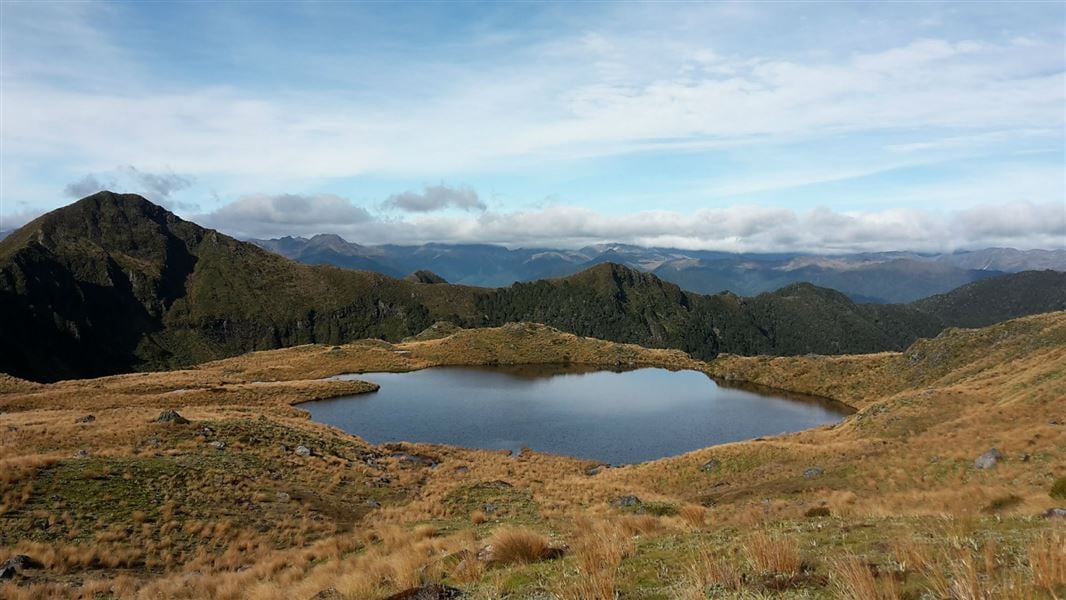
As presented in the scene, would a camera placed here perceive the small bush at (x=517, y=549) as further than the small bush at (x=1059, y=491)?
No

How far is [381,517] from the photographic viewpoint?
25.8 meters

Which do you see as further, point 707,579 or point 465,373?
point 465,373

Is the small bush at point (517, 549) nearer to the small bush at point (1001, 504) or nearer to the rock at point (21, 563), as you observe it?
the small bush at point (1001, 504)

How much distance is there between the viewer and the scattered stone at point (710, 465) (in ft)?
124

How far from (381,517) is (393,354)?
11855cm

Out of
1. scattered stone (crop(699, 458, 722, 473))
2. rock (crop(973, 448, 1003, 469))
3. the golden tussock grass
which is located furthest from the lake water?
the golden tussock grass

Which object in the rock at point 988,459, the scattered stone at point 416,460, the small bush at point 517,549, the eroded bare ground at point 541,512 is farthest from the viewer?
the scattered stone at point 416,460

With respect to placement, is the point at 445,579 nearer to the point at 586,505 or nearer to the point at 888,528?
the point at 888,528

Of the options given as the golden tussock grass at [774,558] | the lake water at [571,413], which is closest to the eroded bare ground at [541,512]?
the golden tussock grass at [774,558]

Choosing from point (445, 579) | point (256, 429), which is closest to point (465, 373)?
point (256, 429)

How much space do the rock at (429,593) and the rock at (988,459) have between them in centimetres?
2520

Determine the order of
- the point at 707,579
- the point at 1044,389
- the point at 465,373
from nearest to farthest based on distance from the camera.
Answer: the point at 707,579
the point at 1044,389
the point at 465,373

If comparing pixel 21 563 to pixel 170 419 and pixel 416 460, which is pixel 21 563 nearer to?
pixel 170 419

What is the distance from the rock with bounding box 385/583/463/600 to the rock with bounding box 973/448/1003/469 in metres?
25.2
